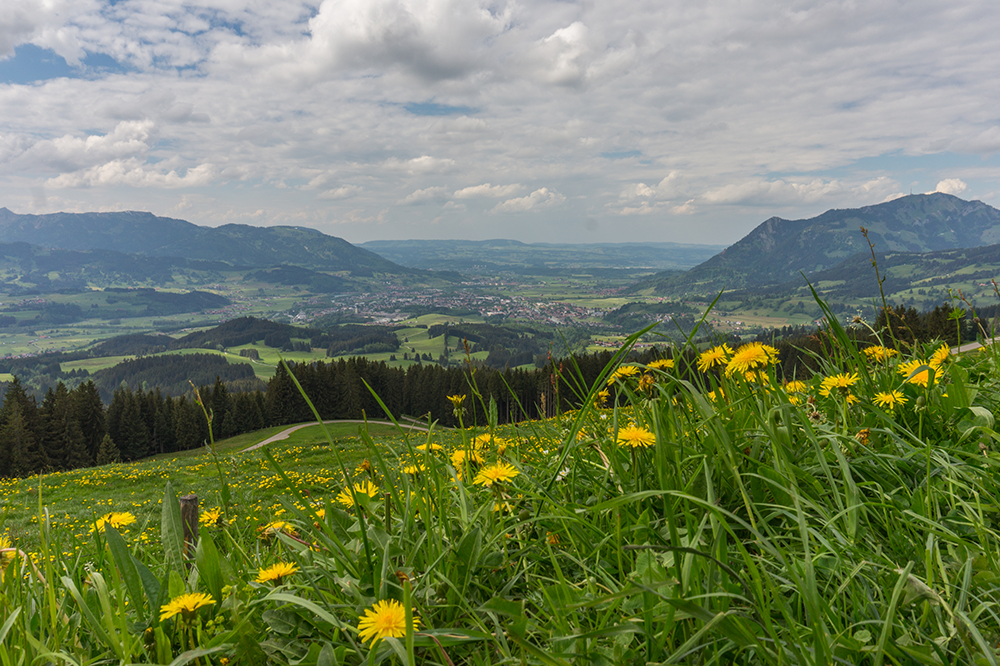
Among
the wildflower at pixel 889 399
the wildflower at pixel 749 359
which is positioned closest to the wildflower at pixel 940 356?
the wildflower at pixel 889 399

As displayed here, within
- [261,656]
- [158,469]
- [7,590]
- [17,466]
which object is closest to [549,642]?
[261,656]

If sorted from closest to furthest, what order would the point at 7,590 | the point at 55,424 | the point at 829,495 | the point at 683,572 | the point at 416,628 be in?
the point at 683,572
the point at 416,628
the point at 7,590
the point at 829,495
the point at 55,424

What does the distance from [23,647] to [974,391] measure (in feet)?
13.0

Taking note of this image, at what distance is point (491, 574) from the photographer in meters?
1.73

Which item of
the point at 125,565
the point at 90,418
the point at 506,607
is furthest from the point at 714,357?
the point at 90,418

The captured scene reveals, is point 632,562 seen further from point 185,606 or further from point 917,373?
→ point 917,373

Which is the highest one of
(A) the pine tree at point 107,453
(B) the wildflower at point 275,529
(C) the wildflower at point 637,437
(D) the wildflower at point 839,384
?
(D) the wildflower at point 839,384

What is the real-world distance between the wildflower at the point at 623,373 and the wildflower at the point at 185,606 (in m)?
1.77

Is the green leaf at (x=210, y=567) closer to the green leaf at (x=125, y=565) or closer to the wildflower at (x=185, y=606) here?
the wildflower at (x=185, y=606)

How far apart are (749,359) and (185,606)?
2.26 metres

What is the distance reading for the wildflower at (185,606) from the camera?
4.56ft

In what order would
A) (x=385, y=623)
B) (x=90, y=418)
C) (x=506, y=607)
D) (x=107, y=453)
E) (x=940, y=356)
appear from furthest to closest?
(x=90, y=418), (x=107, y=453), (x=940, y=356), (x=506, y=607), (x=385, y=623)

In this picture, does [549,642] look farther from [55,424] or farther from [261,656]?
[55,424]

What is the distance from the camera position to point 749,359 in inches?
85.0
